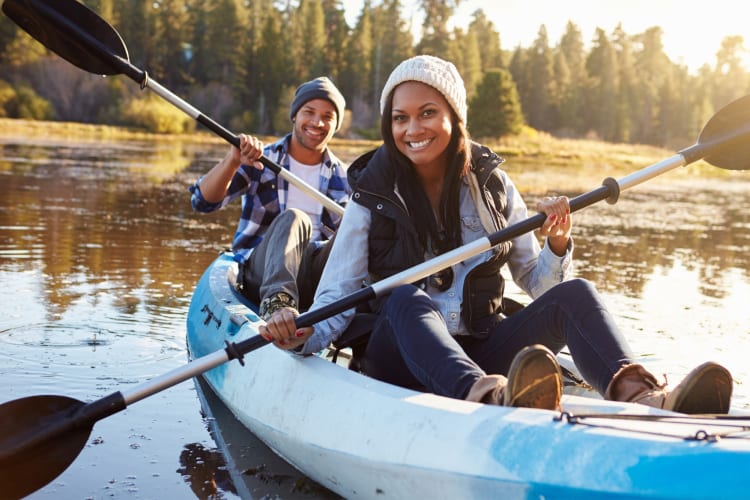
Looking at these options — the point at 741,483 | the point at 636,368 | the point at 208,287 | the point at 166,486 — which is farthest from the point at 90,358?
the point at 741,483

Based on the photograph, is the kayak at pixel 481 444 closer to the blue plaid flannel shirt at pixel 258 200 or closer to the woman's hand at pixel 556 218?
the woman's hand at pixel 556 218

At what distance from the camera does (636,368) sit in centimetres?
262

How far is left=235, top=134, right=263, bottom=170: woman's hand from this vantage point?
4391 millimetres

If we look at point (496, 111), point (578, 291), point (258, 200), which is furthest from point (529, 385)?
point (496, 111)

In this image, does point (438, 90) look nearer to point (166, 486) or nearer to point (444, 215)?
point (444, 215)

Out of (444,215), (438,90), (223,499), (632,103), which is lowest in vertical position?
(223,499)

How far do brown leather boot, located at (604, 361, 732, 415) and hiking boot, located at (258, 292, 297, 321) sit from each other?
1.59 m

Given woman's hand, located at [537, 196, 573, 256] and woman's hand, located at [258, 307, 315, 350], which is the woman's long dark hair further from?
woman's hand, located at [258, 307, 315, 350]

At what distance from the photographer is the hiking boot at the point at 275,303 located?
12.4ft

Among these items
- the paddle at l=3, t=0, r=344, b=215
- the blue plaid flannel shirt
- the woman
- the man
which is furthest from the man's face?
the woman

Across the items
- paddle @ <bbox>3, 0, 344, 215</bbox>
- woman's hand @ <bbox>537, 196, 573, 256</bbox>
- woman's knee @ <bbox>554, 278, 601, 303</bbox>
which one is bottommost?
woman's knee @ <bbox>554, 278, 601, 303</bbox>

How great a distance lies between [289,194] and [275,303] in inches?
45.4

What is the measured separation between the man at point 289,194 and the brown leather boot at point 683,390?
5.84 feet

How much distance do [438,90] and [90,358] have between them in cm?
228
